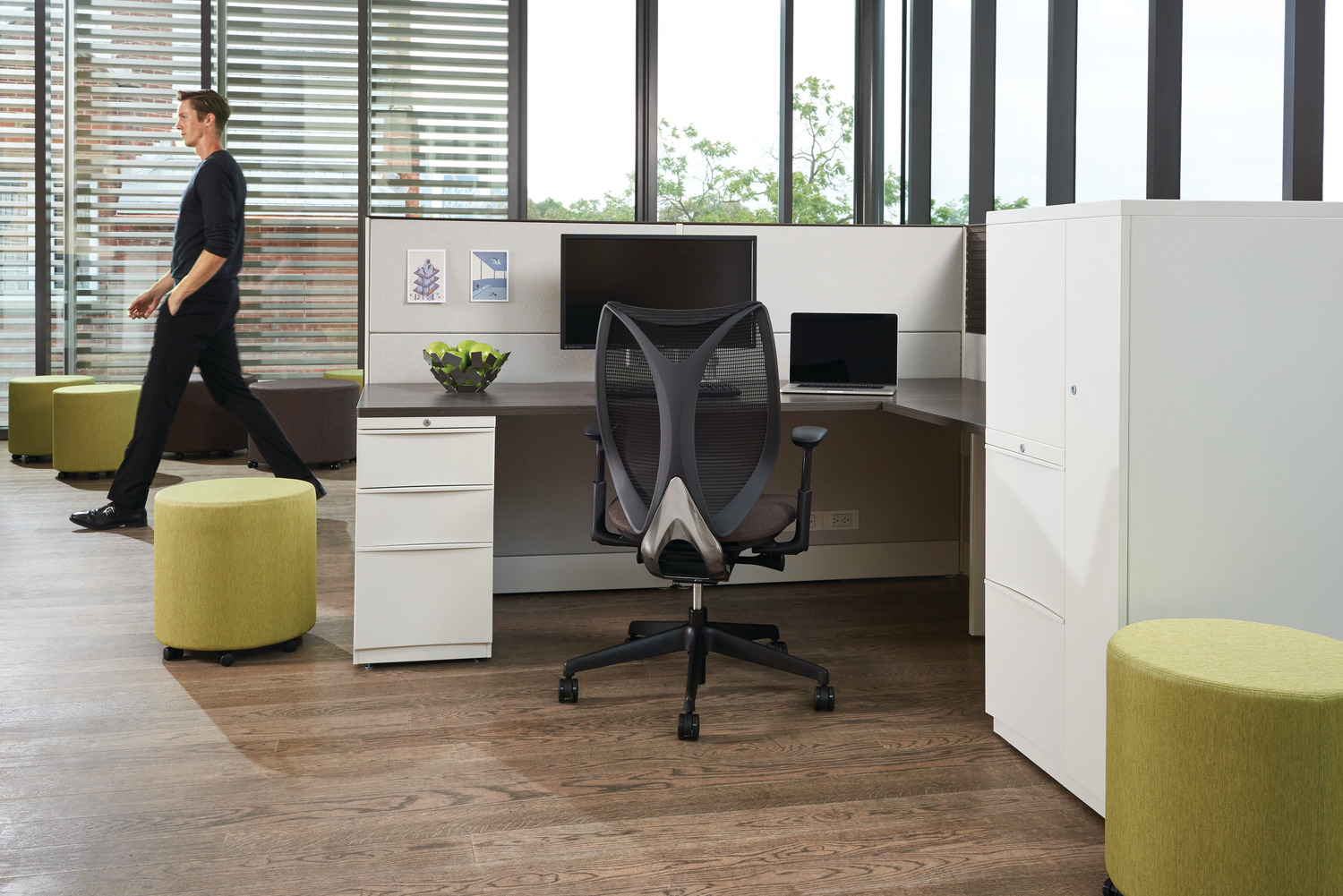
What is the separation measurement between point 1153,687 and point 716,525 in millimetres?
1085

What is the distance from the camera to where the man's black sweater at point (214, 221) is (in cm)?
431

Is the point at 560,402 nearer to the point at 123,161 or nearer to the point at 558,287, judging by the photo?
the point at 558,287

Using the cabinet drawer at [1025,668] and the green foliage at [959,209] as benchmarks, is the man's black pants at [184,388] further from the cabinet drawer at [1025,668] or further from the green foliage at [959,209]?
the cabinet drawer at [1025,668]

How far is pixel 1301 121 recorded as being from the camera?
290cm

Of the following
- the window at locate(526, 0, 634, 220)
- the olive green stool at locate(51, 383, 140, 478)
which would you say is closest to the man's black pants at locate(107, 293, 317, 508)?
the olive green stool at locate(51, 383, 140, 478)

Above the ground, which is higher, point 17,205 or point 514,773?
point 17,205

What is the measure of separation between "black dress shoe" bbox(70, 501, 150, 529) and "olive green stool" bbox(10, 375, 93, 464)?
76.2 inches

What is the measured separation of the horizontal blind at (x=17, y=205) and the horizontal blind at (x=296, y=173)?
124 cm

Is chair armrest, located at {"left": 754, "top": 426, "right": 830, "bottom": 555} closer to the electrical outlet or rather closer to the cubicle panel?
the cubicle panel

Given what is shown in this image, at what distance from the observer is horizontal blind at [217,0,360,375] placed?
6848 millimetres

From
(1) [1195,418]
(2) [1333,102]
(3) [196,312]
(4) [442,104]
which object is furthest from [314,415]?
(1) [1195,418]

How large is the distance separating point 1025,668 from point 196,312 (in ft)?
11.4

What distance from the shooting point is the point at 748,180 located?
20.6 feet

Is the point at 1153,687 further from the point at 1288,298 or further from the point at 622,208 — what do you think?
the point at 622,208
